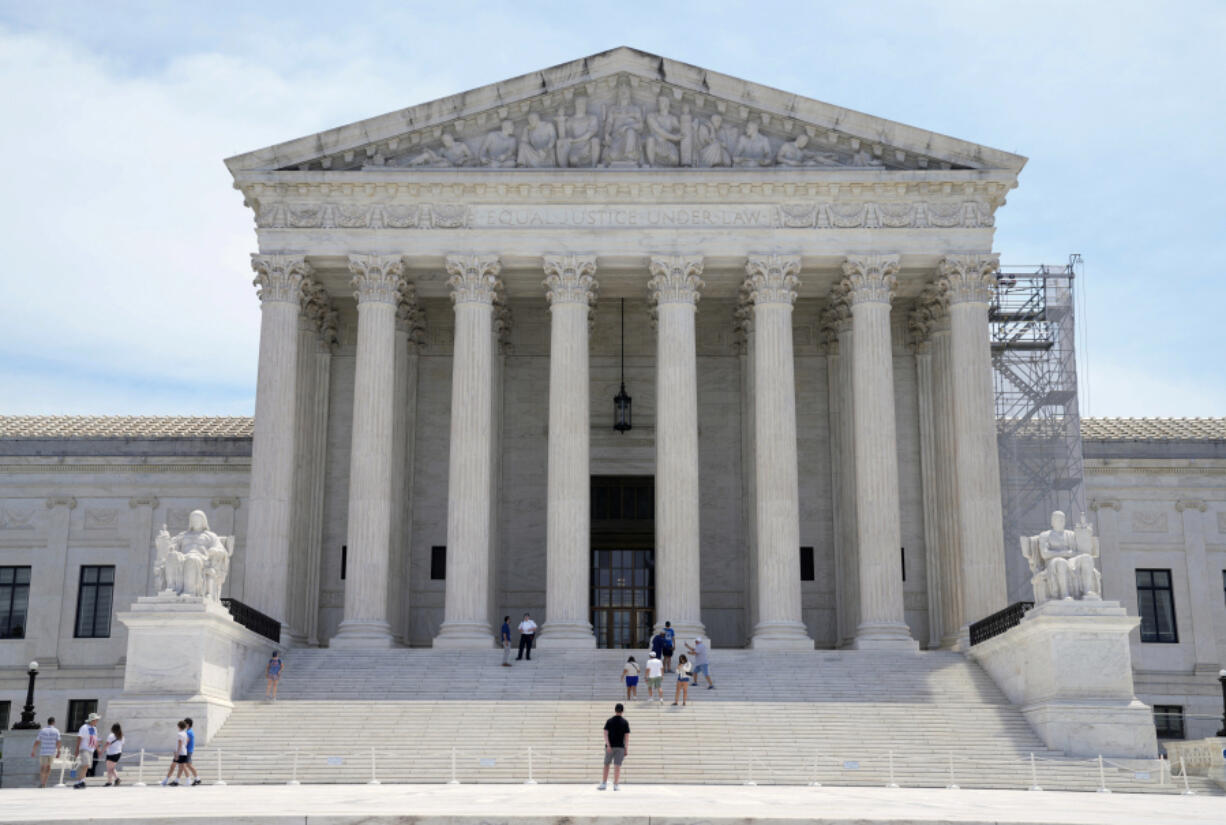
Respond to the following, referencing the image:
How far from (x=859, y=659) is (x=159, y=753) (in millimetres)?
18752

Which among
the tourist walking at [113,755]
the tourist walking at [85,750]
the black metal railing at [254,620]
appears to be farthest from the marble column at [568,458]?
the tourist walking at [113,755]

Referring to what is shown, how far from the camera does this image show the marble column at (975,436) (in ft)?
134

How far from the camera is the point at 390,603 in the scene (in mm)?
44812

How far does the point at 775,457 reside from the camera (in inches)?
1640

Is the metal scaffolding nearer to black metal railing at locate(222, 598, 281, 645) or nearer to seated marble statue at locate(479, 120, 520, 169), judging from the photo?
seated marble statue at locate(479, 120, 520, 169)

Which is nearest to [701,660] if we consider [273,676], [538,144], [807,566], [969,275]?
[273,676]

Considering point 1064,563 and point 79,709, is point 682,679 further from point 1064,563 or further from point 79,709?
point 79,709

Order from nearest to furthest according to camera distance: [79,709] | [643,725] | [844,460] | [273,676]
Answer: [643,725] → [273,676] → [844,460] → [79,709]

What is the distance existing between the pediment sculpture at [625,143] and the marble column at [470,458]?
11.4 ft

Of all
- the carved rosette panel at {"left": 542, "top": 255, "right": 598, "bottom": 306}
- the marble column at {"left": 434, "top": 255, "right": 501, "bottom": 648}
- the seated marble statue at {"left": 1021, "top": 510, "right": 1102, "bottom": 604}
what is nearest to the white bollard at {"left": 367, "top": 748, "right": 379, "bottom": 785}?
the marble column at {"left": 434, "top": 255, "right": 501, "bottom": 648}

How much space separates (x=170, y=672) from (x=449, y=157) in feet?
60.2

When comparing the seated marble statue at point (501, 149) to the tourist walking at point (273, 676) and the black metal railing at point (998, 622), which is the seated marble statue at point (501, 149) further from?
the black metal railing at point (998, 622)

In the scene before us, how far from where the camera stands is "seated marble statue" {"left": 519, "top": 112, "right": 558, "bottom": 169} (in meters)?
43.3

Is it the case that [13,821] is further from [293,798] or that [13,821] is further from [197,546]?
[197,546]
